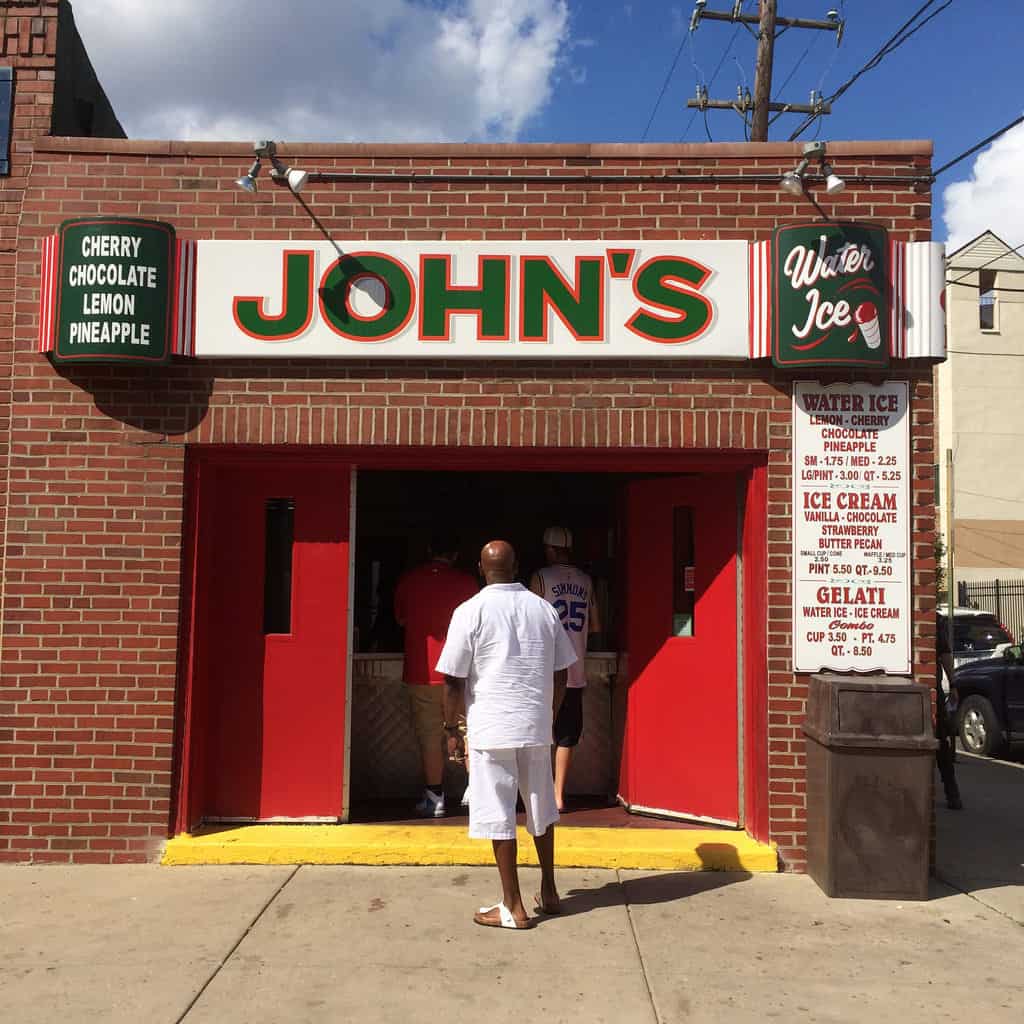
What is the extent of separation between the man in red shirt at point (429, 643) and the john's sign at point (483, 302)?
1864 mm

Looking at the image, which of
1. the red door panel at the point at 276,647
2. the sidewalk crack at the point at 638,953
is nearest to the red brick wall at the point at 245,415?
the red door panel at the point at 276,647

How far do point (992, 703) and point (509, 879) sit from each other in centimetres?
962

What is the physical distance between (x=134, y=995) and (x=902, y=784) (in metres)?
3.99

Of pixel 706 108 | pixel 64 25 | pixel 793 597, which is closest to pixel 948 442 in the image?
pixel 706 108

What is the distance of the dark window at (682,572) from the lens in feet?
22.9

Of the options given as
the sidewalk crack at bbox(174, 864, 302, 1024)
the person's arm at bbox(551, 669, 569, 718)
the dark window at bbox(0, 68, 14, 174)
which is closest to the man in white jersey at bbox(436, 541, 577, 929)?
the person's arm at bbox(551, 669, 569, 718)

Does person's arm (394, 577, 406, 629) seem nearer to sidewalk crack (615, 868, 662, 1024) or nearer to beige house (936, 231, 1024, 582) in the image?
sidewalk crack (615, 868, 662, 1024)

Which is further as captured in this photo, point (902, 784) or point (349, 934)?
point (902, 784)

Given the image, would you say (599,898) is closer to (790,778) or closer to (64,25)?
(790,778)

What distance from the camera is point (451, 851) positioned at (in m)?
6.02

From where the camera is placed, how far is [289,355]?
20.2 feet

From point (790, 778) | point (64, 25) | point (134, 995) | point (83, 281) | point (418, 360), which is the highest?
point (64, 25)

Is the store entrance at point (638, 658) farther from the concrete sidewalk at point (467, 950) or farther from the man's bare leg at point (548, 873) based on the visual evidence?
the man's bare leg at point (548, 873)

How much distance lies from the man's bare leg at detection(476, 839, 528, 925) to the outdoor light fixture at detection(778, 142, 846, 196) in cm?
410
